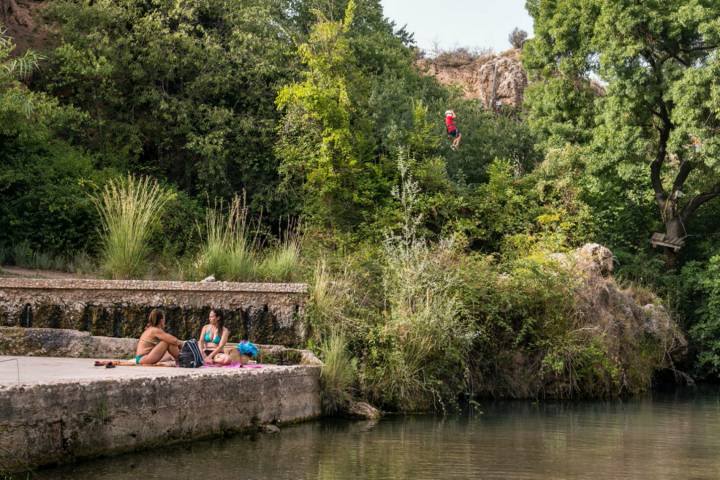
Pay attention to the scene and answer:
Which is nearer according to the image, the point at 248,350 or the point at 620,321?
the point at 248,350

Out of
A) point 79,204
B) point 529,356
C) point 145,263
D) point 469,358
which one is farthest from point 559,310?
point 79,204

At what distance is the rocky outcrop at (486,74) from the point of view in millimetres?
51500

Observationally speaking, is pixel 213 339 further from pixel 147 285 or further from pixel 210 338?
pixel 147 285

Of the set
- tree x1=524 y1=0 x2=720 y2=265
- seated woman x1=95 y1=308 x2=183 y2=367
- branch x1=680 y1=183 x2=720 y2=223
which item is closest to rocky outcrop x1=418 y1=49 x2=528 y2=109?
tree x1=524 y1=0 x2=720 y2=265

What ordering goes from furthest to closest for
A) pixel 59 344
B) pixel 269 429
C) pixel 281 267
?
1. pixel 281 267
2. pixel 59 344
3. pixel 269 429

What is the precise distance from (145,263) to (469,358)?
19.4 ft

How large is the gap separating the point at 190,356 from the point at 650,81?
17.6 metres

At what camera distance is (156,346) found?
1235cm

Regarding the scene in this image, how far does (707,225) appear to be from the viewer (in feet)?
94.3

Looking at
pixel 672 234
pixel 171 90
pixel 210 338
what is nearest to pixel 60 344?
pixel 210 338

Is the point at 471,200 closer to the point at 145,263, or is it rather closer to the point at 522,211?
the point at 522,211

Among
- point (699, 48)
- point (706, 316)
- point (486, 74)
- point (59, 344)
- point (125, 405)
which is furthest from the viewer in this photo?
point (486, 74)

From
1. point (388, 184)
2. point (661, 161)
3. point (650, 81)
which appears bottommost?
point (388, 184)

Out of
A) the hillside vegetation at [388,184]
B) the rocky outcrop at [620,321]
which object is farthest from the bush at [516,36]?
the rocky outcrop at [620,321]
